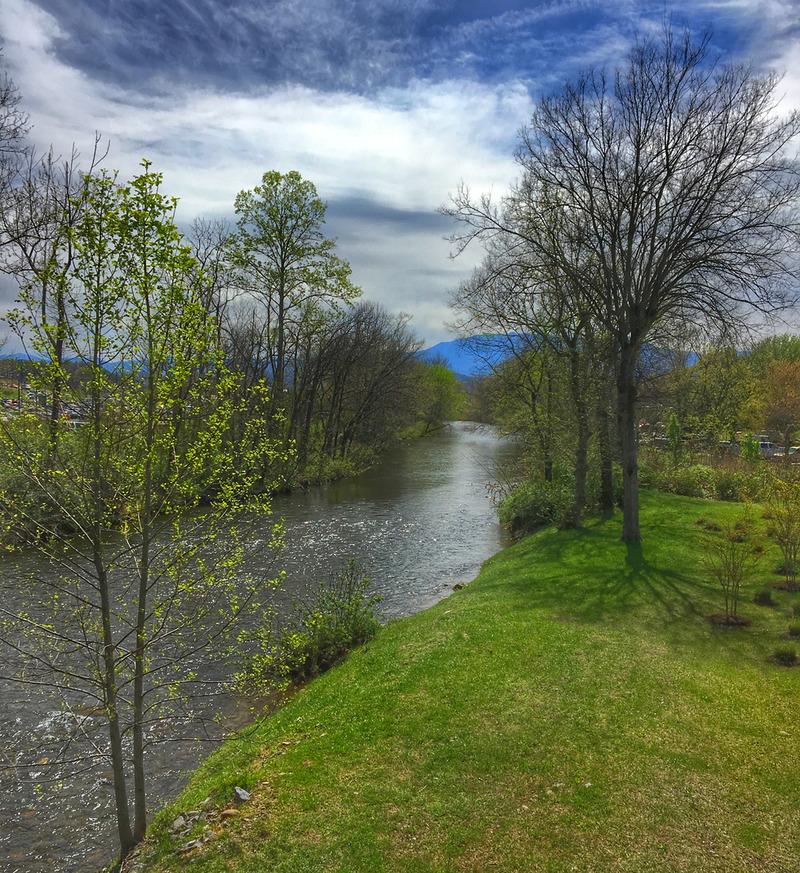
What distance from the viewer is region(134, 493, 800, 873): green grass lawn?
181 inches

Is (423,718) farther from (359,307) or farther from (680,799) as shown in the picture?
(359,307)

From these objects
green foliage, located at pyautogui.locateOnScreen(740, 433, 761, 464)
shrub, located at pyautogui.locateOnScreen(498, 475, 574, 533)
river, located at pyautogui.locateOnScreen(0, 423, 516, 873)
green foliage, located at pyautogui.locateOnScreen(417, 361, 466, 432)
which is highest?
Result: green foliage, located at pyautogui.locateOnScreen(417, 361, 466, 432)

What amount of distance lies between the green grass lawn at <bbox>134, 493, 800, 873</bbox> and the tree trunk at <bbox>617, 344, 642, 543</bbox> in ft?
12.1

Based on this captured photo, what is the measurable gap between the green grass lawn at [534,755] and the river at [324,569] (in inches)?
43.5

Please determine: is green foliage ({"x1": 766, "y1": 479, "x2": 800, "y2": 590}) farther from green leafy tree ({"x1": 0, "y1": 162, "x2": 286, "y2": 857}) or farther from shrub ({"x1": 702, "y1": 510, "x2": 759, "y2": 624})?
green leafy tree ({"x1": 0, "y1": 162, "x2": 286, "y2": 857})

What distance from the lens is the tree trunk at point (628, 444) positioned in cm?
1334

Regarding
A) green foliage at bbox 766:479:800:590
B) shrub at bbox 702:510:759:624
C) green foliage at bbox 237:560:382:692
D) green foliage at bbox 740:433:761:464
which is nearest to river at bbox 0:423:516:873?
green foliage at bbox 237:560:382:692

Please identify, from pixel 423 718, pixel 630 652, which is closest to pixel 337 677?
pixel 423 718

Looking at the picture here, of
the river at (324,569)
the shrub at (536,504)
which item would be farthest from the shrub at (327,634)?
the shrub at (536,504)

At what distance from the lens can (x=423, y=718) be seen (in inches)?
263

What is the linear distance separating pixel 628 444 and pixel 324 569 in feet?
27.9

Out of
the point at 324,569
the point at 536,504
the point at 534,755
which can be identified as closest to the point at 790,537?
the point at 534,755

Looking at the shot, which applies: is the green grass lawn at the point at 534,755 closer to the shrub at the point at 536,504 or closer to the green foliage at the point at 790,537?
the green foliage at the point at 790,537

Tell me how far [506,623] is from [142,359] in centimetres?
711
